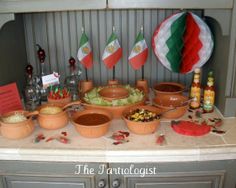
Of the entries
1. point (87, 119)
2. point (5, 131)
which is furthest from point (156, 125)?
point (5, 131)

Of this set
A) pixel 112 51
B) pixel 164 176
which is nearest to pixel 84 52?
pixel 112 51

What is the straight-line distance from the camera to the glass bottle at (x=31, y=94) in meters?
1.31

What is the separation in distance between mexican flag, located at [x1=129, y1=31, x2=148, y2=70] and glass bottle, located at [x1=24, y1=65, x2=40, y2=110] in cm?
48

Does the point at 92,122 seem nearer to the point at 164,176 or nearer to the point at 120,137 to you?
the point at 120,137

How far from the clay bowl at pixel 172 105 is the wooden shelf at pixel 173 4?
41cm

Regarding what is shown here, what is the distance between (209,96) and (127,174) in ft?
1.66

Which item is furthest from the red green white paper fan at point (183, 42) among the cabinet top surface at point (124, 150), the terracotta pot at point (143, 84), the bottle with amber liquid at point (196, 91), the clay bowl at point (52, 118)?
the clay bowl at point (52, 118)

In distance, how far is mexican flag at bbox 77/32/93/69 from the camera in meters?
1.34

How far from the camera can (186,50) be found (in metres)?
1.29

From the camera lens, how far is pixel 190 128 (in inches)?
42.5

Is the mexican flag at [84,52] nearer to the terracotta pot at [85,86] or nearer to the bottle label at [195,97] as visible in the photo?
the terracotta pot at [85,86]

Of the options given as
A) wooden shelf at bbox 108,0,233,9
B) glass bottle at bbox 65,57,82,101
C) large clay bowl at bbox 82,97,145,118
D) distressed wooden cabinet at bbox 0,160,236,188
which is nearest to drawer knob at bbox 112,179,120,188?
distressed wooden cabinet at bbox 0,160,236,188

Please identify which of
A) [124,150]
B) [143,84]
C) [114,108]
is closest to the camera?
[124,150]

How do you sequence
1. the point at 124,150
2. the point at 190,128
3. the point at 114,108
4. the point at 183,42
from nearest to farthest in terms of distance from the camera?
the point at 124,150
the point at 190,128
the point at 114,108
the point at 183,42
